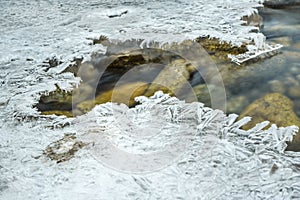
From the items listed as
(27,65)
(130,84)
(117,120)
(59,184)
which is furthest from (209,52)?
(59,184)

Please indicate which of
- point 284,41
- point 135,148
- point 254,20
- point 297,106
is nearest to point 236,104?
point 297,106

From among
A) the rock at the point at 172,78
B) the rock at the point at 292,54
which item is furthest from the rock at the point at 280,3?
the rock at the point at 172,78

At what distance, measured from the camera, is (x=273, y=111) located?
2.15 metres

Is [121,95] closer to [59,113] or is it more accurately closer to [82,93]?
[82,93]

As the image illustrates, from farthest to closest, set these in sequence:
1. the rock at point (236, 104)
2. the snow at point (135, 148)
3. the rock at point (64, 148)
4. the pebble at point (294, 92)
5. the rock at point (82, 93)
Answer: the rock at point (82, 93) < the pebble at point (294, 92) < the rock at point (236, 104) < the rock at point (64, 148) < the snow at point (135, 148)

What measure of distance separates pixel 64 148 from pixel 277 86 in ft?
5.02

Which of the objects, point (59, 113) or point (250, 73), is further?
point (250, 73)

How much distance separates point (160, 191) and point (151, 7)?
2.73m

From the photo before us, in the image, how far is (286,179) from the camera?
5.29 ft

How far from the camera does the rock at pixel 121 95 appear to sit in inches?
92.3

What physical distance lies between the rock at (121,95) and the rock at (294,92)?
1.01 meters

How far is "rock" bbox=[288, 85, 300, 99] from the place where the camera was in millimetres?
2287

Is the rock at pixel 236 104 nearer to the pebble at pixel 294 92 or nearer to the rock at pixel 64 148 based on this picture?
the pebble at pixel 294 92

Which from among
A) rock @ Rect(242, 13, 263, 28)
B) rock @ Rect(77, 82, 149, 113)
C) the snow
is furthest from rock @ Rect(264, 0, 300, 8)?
rock @ Rect(77, 82, 149, 113)
